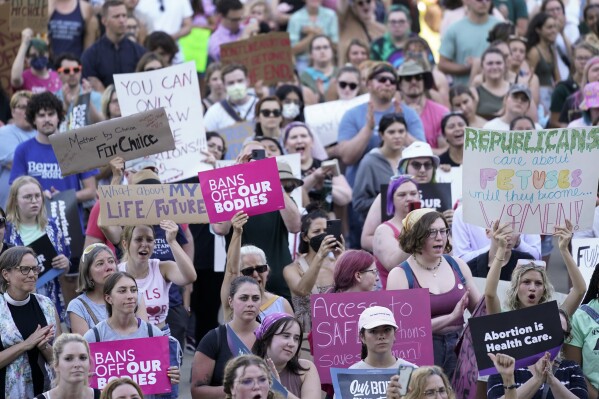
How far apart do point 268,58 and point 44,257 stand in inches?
209

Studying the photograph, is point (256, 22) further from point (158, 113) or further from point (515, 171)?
point (515, 171)

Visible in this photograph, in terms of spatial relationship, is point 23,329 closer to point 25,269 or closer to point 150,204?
point 25,269

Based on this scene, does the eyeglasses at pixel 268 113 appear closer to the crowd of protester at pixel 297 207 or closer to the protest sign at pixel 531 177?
the crowd of protester at pixel 297 207

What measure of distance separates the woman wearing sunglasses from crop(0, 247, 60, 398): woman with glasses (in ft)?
4.15

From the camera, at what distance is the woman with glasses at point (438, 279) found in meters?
11.1

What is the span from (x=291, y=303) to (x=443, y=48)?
678 centimetres

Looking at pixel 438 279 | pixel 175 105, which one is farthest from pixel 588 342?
pixel 175 105

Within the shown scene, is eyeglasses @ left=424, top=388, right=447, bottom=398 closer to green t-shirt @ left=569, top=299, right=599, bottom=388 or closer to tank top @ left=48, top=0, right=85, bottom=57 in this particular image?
green t-shirt @ left=569, top=299, right=599, bottom=388

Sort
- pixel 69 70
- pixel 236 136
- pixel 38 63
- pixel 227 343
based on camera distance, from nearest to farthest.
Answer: pixel 227 343 → pixel 236 136 → pixel 69 70 → pixel 38 63

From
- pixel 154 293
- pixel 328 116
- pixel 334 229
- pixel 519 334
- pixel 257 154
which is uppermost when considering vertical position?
pixel 328 116

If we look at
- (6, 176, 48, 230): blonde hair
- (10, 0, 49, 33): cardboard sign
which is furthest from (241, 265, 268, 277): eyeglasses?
(10, 0, 49, 33): cardboard sign

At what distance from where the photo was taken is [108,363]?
10344mm

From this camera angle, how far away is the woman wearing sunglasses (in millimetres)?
11328

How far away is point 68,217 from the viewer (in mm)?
13445
